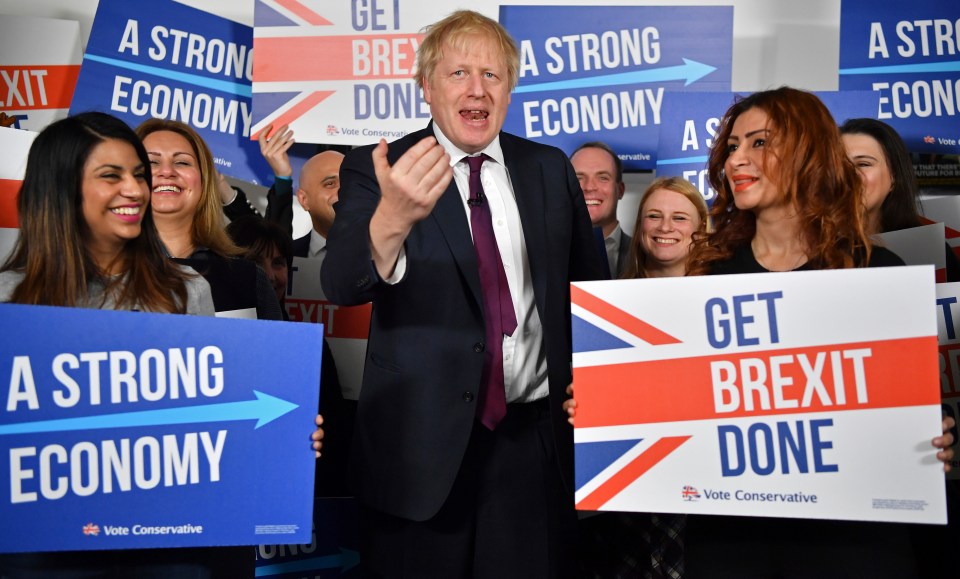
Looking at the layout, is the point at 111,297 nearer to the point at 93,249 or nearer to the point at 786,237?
the point at 93,249

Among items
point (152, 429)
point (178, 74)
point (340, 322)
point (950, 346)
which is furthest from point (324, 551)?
point (178, 74)

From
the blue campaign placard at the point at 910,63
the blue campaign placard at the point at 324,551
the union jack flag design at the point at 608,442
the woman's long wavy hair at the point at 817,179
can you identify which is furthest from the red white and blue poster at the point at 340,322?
the blue campaign placard at the point at 910,63

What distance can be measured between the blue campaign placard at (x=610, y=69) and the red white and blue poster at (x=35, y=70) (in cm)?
196

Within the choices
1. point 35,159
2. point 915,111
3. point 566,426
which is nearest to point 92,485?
point 35,159

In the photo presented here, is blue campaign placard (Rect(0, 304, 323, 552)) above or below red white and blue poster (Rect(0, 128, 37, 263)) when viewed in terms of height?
below

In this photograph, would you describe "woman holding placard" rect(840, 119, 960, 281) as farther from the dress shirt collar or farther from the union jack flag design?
the dress shirt collar

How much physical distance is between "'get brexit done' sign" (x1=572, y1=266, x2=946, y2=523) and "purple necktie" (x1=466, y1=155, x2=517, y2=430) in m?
0.20

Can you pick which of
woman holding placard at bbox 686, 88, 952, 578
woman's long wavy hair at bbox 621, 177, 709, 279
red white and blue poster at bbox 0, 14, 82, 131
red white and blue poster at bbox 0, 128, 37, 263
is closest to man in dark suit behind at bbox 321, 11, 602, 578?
woman holding placard at bbox 686, 88, 952, 578

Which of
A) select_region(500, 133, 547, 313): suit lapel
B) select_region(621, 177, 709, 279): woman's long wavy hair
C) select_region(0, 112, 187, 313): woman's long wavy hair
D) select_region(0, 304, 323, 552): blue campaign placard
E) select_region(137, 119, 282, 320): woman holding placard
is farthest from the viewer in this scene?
select_region(621, 177, 709, 279): woman's long wavy hair

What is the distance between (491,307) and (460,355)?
130mm

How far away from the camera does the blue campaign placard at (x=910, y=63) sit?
147 inches

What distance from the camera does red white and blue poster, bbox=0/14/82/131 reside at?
3.96 m

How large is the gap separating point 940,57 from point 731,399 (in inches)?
106

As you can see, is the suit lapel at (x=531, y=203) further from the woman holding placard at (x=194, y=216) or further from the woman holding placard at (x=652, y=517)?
the woman holding placard at (x=194, y=216)
